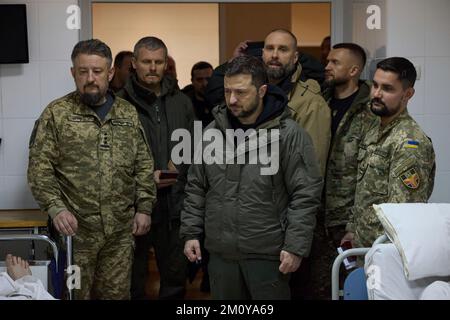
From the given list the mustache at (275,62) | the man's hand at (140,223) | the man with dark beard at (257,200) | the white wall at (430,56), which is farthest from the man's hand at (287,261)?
the white wall at (430,56)

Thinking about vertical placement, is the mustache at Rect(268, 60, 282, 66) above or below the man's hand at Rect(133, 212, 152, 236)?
above

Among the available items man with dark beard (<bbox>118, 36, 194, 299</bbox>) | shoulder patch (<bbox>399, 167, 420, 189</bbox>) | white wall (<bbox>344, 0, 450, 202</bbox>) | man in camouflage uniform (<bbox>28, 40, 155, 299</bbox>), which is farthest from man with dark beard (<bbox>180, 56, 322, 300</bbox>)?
white wall (<bbox>344, 0, 450, 202</bbox>)

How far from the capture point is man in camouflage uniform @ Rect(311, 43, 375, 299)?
377 cm

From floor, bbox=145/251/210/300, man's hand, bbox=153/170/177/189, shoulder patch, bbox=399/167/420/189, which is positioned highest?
shoulder patch, bbox=399/167/420/189

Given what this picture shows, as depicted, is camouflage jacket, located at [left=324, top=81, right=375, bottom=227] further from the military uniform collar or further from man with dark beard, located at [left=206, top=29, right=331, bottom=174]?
the military uniform collar

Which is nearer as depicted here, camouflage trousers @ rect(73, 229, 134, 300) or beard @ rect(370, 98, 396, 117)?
beard @ rect(370, 98, 396, 117)

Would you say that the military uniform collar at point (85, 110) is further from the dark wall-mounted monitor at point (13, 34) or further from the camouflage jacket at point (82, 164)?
the dark wall-mounted monitor at point (13, 34)

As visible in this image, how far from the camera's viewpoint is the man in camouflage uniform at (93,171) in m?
3.57

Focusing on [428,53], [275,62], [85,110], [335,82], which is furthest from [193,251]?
[428,53]

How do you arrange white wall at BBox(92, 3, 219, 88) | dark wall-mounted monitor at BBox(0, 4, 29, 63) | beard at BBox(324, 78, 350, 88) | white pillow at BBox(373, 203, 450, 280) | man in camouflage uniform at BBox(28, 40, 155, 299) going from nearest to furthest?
white pillow at BBox(373, 203, 450, 280) < man in camouflage uniform at BBox(28, 40, 155, 299) < beard at BBox(324, 78, 350, 88) < dark wall-mounted monitor at BBox(0, 4, 29, 63) < white wall at BBox(92, 3, 219, 88)

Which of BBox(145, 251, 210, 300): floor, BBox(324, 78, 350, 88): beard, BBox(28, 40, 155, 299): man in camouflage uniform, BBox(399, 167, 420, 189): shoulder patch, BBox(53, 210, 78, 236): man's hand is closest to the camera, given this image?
BBox(399, 167, 420, 189): shoulder patch

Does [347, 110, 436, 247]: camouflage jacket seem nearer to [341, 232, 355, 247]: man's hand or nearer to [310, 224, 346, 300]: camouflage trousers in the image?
[341, 232, 355, 247]: man's hand

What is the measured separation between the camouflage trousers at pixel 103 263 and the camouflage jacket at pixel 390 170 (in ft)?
3.67
